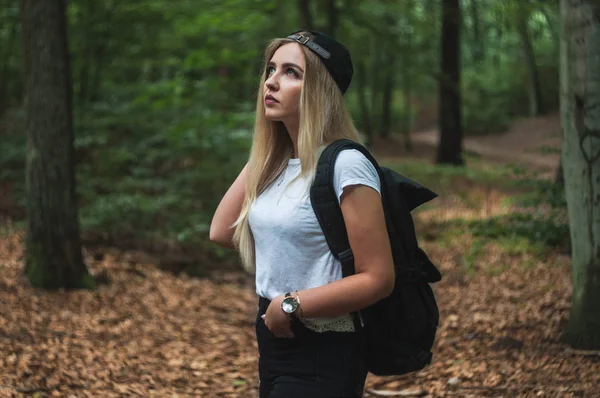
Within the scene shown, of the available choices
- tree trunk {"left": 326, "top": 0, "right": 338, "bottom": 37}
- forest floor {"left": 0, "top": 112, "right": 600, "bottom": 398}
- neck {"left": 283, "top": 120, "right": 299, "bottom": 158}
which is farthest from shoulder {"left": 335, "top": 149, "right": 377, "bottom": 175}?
tree trunk {"left": 326, "top": 0, "right": 338, "bottom": 37}

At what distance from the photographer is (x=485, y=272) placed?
8.91m

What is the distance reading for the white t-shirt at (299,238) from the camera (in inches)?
84.3

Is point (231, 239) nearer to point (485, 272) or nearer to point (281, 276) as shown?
point (281, 276)

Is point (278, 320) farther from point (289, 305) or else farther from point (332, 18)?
point (332, 18)

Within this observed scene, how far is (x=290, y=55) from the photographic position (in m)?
2.30

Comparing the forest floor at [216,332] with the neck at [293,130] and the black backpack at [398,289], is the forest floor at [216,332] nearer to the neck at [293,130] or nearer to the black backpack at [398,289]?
the black backpack at [398,289]

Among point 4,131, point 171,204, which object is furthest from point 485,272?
point 4,131

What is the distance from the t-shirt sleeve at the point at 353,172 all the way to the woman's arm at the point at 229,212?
1.61ft

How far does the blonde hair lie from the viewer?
2.25m

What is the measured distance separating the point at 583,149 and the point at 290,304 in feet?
11.4

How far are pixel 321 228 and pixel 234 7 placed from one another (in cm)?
1155

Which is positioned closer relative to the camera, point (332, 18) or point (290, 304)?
point (290, 304)

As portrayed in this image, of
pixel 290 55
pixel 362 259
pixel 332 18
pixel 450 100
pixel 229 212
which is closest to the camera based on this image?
pixel 362 259

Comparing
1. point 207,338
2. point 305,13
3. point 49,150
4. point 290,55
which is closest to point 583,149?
point 290,55
